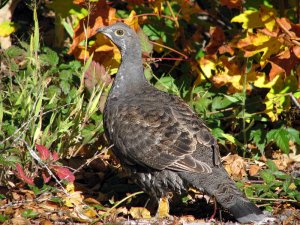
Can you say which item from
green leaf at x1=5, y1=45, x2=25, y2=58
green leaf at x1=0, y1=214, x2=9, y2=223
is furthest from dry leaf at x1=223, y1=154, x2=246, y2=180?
green leaf at x1=5, y1=45, x2=25, y2=58

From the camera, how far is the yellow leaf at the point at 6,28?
24.4ft

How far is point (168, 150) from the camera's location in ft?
18.4

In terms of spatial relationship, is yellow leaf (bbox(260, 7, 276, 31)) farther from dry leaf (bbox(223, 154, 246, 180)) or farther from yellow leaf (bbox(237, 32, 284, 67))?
dry leaf (bbox(223, 154, 246, 180))

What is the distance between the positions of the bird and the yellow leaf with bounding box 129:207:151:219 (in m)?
0.16

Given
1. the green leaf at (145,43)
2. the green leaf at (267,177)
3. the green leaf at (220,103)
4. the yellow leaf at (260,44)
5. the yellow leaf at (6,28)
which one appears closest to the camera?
the green leaf at (267,177)

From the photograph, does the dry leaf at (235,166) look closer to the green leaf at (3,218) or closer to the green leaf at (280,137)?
the green leaf at (280,137)

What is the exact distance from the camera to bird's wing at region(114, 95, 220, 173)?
18.3 ft

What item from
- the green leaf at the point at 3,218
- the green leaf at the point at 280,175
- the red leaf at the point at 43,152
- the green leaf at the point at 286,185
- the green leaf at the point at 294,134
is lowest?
the green leaf at the point at 294,134

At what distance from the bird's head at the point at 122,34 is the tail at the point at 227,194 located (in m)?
1.58

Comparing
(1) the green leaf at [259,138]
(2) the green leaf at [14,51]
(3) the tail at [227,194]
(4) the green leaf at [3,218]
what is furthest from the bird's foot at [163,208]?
(2) the green leaf at [14,51]

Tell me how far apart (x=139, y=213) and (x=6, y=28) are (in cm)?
279

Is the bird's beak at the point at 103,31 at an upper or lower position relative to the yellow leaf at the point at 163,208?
upper

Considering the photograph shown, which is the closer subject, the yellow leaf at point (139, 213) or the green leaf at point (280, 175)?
the yellow leaf at point (139, 213)

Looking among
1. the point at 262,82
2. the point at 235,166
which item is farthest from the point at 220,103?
the point at 235,166
